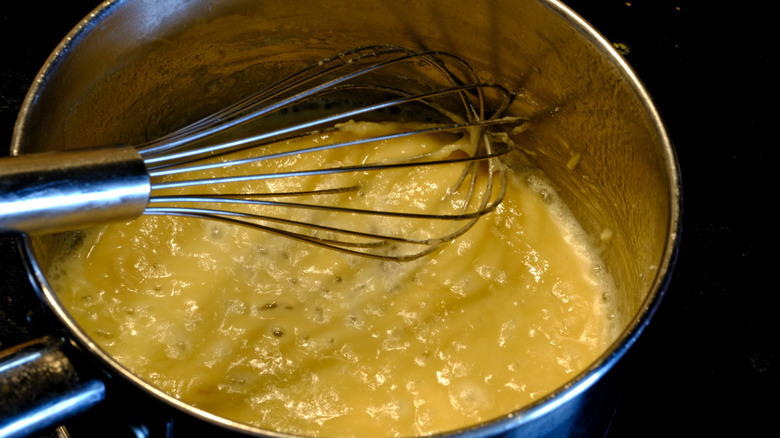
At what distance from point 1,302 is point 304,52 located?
18.6 inches

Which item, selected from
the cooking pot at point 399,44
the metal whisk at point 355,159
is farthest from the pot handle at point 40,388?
the metal whisk at point 355,159

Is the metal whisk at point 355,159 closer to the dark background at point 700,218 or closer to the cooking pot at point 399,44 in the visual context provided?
the cooking pot at point 399,44

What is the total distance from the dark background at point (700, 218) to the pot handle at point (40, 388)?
0.60 ft

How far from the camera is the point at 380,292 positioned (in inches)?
32.4

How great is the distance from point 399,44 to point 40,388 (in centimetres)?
60

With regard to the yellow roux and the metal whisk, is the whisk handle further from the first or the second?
the yellow roux

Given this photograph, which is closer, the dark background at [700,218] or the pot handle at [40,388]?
the pot handle at [40,388]

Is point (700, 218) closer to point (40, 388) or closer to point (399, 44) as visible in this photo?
point (399, 44)

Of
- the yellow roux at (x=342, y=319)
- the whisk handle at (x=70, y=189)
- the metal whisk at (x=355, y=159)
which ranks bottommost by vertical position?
the yellow roux at (x=342, y=319)

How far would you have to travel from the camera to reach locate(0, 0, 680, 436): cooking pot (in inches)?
20.3

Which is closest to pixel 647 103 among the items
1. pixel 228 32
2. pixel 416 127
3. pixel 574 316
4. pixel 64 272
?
pixel 574 316

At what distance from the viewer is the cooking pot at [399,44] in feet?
1.69

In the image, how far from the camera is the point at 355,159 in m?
0.94

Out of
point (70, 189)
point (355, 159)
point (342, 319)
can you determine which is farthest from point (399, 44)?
point (70, 189)
